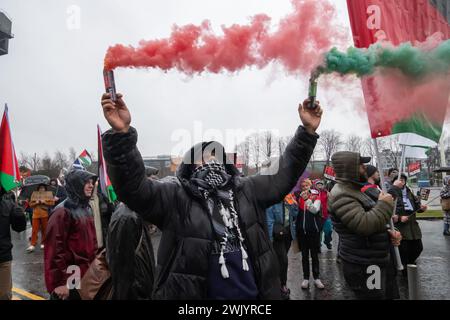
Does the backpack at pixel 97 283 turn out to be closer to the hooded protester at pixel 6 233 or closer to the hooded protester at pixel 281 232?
Answer: the hooded protester at pixel 6 233

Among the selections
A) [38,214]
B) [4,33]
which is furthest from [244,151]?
[4,33]

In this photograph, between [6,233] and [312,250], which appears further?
[312,250]

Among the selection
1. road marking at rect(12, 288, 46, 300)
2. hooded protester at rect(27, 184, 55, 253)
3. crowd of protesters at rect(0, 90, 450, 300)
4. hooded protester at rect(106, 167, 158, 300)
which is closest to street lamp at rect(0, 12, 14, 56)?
hooded protester at rect(27, 184, 55, 253)

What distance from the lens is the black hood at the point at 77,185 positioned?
12.2 ft

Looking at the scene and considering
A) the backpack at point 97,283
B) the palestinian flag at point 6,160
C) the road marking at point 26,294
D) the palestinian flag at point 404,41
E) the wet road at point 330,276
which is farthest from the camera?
the road marking at point 26,294

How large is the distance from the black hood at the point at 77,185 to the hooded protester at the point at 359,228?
264 cm

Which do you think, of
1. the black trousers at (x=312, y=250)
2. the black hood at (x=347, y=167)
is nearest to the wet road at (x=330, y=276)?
Result: the black trousers at (x=312, y=250)

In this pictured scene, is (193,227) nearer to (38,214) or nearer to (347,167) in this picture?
(347,167)

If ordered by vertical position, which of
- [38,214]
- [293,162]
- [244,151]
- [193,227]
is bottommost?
[193,227]

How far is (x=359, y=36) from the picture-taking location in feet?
14.1

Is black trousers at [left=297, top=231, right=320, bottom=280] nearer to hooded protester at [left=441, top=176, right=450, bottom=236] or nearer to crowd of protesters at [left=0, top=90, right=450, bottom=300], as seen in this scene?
crowd of protesters at [left=0, top=90, right=450, bottom=300]

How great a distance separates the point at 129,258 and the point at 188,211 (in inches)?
47.3

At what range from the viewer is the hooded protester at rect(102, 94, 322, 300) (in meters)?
1.90

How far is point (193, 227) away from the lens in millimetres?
2035
